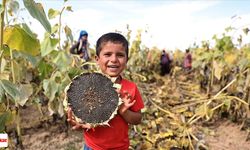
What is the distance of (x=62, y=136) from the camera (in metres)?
3.65

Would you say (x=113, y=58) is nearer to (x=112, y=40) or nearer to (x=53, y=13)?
(x=112, y=40)

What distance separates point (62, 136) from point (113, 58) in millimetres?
1999

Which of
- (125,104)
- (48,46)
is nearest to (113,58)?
(125,104)

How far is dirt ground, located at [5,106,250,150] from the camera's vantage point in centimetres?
343

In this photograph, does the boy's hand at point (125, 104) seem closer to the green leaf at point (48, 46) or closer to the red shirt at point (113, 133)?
the red shirt at point (113, 133)

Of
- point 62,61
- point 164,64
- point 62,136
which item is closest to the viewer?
point 62,61

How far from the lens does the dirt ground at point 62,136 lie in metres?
3.43

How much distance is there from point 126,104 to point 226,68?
3965 mm

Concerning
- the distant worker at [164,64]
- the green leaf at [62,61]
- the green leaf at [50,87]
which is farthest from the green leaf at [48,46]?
the distant worker at [164,64]

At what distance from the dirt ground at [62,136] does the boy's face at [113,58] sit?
1537 mm

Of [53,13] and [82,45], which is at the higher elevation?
[53,13]

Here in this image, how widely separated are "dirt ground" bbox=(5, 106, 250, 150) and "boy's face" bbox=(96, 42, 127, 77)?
1.54m

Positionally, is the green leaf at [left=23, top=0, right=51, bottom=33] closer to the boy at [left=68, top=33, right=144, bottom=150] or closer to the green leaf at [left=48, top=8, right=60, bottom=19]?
the boy at [left=68, top=33, right=144, bottom=150]

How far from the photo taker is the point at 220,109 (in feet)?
15.3
